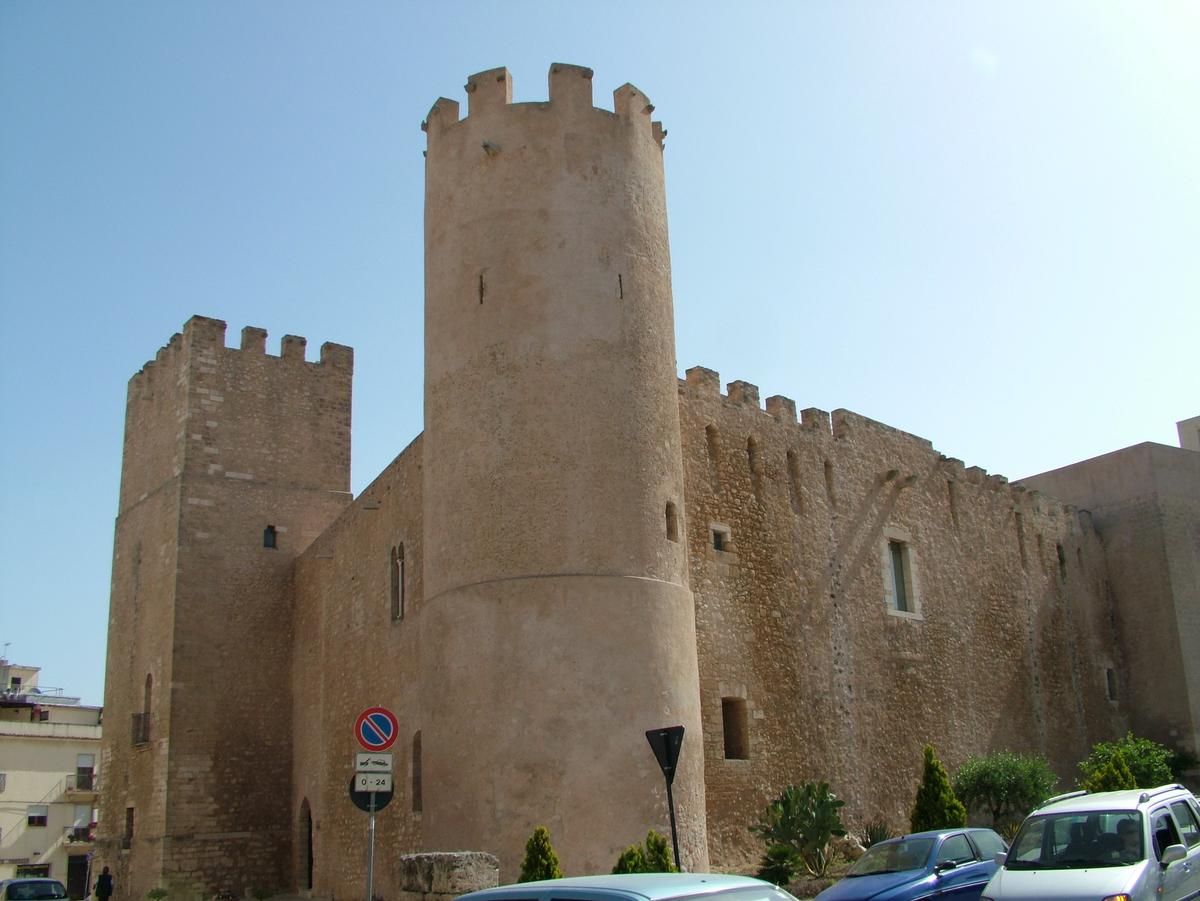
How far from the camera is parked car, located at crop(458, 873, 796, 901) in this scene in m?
5.57

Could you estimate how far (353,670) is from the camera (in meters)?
20.1

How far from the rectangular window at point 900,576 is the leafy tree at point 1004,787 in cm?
294

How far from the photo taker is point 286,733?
22688mm

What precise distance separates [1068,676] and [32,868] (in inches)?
1391

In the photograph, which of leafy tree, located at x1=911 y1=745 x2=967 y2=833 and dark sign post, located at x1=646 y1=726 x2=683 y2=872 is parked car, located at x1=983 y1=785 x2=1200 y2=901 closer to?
dark sign post, located at x1=646 y1=726 x2=683 y2=872

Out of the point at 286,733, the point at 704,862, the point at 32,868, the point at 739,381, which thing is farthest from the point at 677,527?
the point at 32,868

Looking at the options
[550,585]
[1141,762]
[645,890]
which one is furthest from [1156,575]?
[645,890]

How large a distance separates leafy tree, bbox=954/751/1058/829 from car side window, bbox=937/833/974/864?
8.62 meters

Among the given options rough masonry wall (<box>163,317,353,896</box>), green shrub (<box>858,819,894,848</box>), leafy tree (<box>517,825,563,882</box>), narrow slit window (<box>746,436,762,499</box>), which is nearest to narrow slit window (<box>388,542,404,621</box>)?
rough masonry wall (<box>163,317,353,896</box>)

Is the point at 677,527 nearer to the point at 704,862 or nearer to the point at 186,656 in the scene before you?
the point at 704,862

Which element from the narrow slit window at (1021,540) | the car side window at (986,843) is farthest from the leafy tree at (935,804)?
the narrow slit window at (1021,540)

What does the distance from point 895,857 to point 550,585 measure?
15.1 ft

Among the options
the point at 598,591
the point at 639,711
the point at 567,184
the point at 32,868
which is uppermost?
the point at 567,184

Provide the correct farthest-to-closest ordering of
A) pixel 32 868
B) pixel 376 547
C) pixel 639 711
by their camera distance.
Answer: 1. pixel 32 868
2. pixel 376 547
3. pixel 639 711
